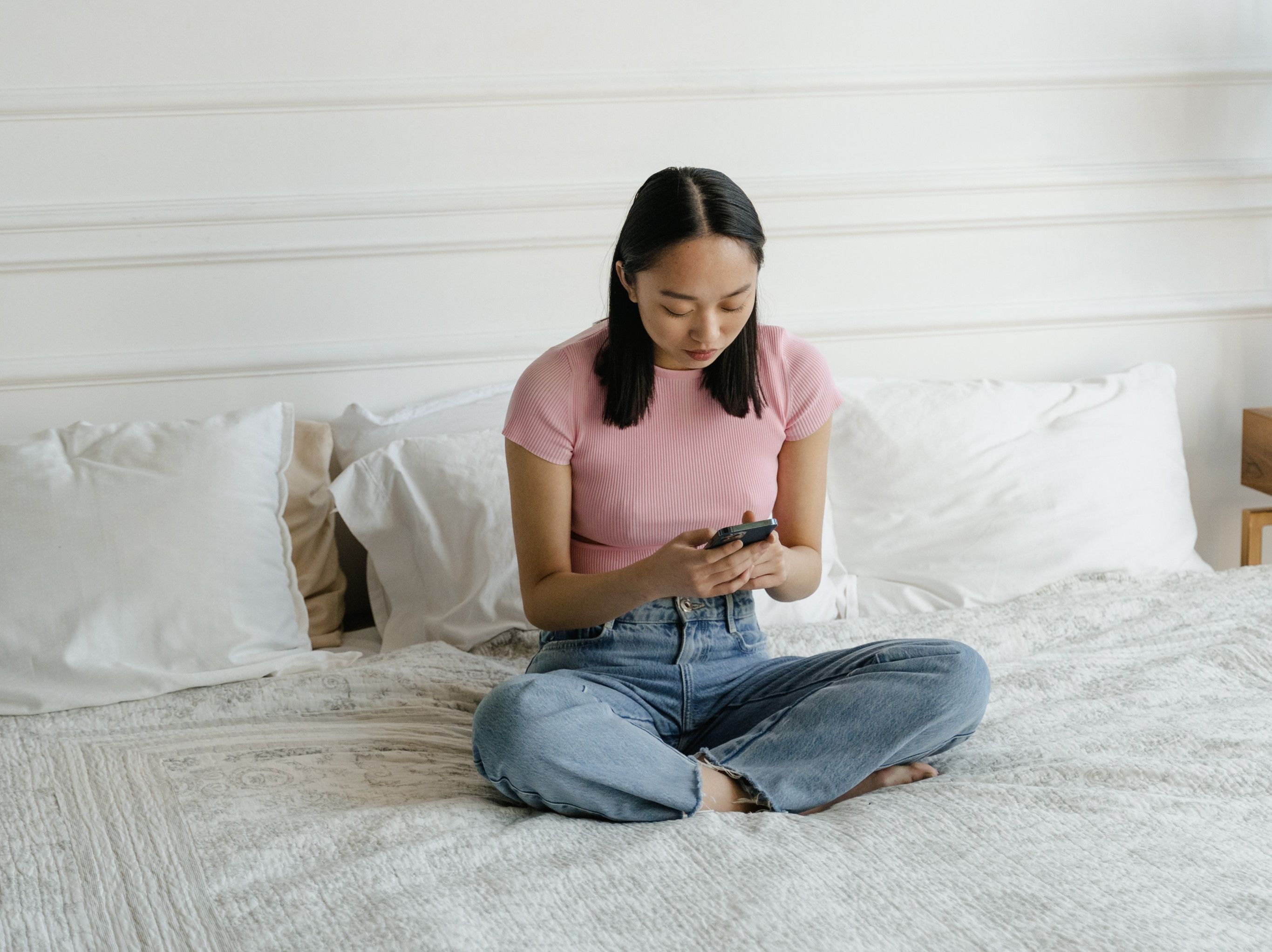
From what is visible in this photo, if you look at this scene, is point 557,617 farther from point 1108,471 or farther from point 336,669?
point 1108,471

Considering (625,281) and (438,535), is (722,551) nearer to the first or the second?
(625,281)

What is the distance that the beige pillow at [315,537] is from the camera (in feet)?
6.12

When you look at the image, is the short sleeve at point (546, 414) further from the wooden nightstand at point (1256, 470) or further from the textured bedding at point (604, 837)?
the wooden nightstand at point (1256, 470)

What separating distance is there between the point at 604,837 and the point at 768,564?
0.35m

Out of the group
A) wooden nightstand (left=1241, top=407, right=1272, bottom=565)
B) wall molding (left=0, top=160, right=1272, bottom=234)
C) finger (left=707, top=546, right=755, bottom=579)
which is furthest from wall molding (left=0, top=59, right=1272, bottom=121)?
finger (left=707, top=546, right=755, bottom=579)

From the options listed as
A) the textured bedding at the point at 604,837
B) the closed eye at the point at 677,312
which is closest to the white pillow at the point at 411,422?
the textured bedding at the point at 604,837

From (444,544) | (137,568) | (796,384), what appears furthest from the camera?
(444,544)

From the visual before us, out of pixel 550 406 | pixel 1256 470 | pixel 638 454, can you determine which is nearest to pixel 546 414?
pixel 550 406

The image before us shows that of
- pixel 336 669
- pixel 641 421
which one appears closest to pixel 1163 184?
pixel 641 421

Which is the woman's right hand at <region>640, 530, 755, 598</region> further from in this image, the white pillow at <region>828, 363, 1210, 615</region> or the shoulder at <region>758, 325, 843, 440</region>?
the white pillow at <region>828, 363, 1210, 615</region>

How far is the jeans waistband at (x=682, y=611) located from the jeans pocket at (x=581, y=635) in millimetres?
15

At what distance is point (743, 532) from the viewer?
1229mm

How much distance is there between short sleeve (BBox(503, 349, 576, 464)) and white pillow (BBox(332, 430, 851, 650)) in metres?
0.38

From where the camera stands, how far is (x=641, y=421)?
1420 mm
